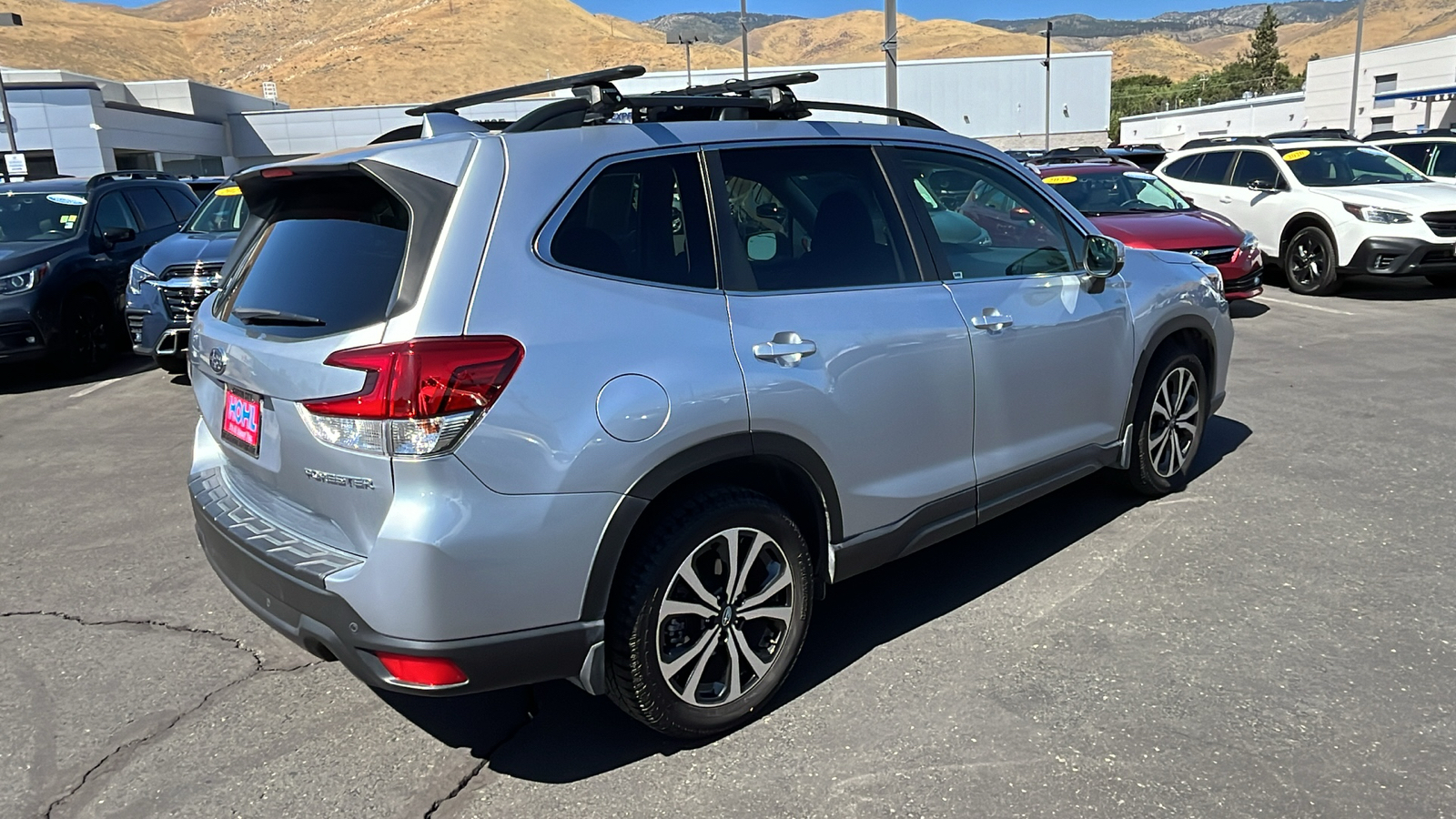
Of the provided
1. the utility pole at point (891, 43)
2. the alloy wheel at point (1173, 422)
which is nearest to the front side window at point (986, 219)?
the alloy wheel at point (1173, 422)

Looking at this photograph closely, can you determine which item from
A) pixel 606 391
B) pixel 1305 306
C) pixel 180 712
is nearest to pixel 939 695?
pixel 606 391

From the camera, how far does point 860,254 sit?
3.42m

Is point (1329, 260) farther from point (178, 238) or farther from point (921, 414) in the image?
point (178, 238)

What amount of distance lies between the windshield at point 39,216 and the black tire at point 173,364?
163cm

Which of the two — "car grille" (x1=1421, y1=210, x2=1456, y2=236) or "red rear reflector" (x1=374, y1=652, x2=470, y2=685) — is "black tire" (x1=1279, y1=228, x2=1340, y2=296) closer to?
"car grille" (x1=1421, y1=210, x2=1456, y2=236)

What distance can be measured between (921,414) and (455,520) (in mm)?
1667

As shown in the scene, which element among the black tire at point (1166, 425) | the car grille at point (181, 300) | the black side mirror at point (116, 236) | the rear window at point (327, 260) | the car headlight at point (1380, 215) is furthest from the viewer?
the car headlight at point (1380, 215)

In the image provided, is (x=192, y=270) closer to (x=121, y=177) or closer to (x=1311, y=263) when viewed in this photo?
(x=121, y=177)

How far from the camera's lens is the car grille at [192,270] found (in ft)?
26.9

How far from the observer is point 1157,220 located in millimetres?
9906

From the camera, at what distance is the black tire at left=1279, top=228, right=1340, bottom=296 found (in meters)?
11.0

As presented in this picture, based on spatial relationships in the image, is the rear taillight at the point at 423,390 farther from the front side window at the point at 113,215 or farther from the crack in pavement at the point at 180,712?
the front side window at the point at 113,215

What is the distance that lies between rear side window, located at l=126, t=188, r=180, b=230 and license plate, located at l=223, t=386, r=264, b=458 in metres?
9.16

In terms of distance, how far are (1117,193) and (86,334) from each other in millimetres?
10521
